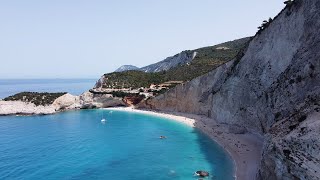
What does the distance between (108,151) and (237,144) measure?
63.4ft

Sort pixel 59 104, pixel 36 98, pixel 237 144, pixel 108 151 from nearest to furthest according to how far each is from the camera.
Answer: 1. pixel 237 144
2. pixel 108 151
3. pixel 36 98
4. pixel 59 104

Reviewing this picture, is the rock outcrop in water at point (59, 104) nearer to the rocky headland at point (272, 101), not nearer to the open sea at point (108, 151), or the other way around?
the open sea at point (108, 151)

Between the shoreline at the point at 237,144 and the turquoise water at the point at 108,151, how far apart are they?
1229mm

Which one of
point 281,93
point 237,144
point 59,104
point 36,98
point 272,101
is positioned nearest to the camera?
point 281,93

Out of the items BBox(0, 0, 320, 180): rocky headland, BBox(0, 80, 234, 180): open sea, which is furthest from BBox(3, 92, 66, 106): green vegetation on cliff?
BBox(0, 0, 320, 180): rocky headland

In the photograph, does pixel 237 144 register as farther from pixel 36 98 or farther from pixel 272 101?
pixel 36 98

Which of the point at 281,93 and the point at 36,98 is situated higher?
the point at 281,93

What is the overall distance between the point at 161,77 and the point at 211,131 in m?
50.5

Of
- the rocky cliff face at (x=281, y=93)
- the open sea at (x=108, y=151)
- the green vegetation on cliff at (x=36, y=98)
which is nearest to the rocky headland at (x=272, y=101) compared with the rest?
the rocky cliff face at (x=281, y=93)

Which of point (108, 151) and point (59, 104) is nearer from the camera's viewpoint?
point (108, 151)

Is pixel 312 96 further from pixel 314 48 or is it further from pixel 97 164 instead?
pixel 97 164

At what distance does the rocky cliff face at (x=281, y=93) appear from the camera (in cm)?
2348

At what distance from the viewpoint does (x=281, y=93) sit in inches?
1523

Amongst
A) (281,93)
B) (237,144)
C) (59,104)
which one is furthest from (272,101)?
(59,104)
